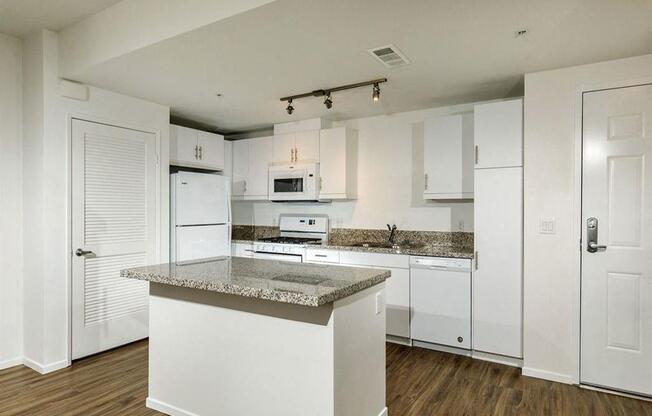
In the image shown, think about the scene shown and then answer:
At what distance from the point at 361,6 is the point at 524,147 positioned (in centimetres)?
183

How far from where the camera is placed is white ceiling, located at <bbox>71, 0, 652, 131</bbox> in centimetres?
204

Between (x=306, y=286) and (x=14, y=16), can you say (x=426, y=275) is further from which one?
(x=14, y=16)

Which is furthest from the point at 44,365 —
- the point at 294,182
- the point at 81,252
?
the point at 294,182

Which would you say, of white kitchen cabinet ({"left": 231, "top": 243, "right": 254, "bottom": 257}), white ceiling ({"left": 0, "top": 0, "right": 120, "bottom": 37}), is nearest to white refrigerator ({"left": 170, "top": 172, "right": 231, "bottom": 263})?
white kitchen cabinet ({"left": 231, "top": 243, "right": 254, "bottom": 257})

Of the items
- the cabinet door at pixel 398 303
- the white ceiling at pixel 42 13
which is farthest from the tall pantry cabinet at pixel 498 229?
the white ceiling at pixel 42 13

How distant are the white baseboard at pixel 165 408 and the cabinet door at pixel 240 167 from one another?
2944 mm

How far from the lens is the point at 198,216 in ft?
14.0

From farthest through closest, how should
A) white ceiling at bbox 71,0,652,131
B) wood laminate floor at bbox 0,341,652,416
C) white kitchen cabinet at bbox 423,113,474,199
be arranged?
white kitchen cabinet at bbox 423,113,474,199 < wood laminate floor at bbox 0,341,652,416 < white ceiling at bbox 71,0,652,131

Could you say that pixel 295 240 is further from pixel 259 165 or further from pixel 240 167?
pixel 240 167

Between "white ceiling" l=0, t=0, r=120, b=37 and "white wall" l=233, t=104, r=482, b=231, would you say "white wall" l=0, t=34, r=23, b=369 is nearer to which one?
"white ceiling" l=0, t=0, r=120, b=37

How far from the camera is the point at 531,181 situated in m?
2.98

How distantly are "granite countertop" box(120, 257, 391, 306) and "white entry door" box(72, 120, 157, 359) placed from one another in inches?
53.4

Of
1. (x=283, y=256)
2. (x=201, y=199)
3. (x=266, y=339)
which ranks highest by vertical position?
(x=201, y=199)

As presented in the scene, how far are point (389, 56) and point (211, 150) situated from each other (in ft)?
9.23
